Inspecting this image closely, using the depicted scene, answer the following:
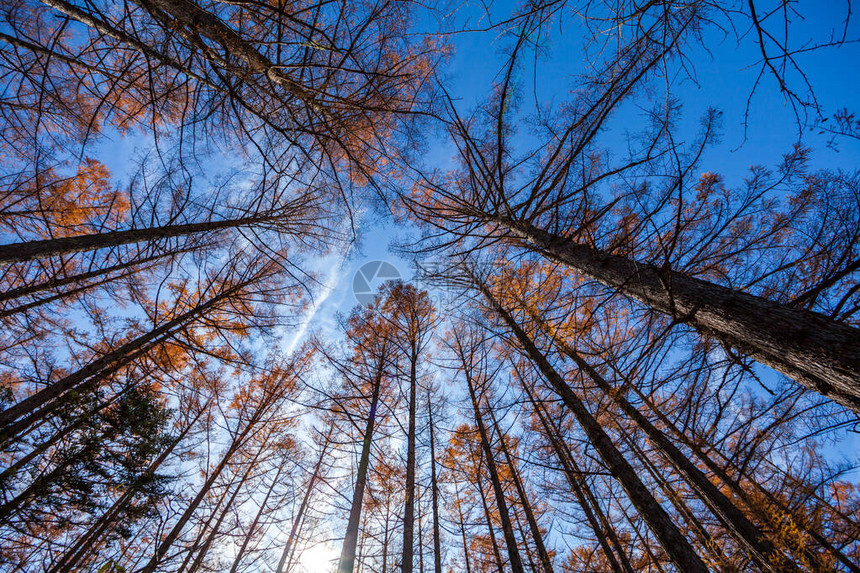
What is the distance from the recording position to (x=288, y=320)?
6414 millimetres

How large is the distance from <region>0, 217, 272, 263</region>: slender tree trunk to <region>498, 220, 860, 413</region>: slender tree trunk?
16.4ft

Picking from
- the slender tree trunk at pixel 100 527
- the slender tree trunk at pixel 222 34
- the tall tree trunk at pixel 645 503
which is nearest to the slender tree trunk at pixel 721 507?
the tall tree trunk at pixel 645 503

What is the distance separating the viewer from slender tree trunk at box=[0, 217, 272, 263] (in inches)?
138

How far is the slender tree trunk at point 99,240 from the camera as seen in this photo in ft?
11.5

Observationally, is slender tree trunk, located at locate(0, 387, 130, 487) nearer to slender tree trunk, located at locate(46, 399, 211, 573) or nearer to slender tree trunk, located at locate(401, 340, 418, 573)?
slender tree trunk, located at locate(46, 399, 211, 573)

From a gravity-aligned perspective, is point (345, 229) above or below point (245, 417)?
below

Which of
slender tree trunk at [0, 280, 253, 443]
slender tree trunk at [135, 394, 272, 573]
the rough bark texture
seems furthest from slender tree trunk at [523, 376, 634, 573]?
slender tree trunk at [135, 394, 272, 573]

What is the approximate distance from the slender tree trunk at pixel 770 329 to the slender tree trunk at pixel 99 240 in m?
5.00

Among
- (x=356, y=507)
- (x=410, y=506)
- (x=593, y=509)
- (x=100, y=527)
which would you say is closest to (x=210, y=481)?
(x=100, y=527)

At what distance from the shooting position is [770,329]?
1.55 meters

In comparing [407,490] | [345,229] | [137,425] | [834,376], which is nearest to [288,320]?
[137,425]

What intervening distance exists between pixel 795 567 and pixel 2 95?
11.6m

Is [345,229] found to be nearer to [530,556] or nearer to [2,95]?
[2,95]

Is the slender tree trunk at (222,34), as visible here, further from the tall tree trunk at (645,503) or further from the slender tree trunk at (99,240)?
the tall tree trunk at (645,503)
